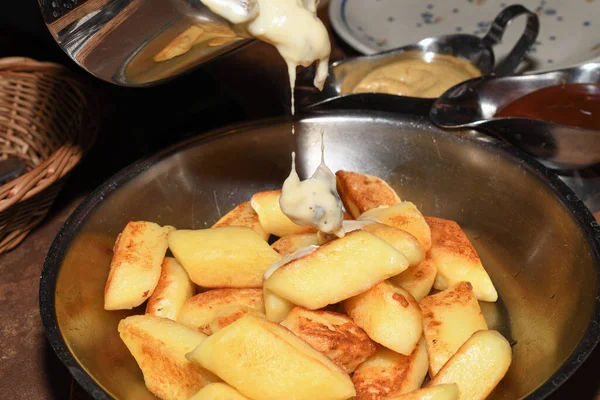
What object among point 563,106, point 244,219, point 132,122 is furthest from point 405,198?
point 132,122

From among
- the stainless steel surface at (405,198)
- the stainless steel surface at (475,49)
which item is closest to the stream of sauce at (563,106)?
the stainless steel surface at (405,198)

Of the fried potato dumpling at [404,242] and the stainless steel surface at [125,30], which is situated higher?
the stainless steel surface at [125,30]

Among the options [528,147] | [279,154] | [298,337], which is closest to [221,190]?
[279,154]

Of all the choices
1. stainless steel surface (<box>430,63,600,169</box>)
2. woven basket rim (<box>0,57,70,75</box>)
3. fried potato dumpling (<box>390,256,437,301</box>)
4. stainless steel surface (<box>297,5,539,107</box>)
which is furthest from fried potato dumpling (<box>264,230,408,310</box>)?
woven basket rim (<box>0,57,70,75</box>)

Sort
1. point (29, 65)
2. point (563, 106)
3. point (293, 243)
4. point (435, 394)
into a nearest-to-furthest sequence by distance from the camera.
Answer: point (435, 394), point (293, 243), point (563, 106), point (29, 65)

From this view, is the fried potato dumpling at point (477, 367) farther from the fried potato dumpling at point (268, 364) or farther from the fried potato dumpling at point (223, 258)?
the fried potato dumpling at point (223, 258)

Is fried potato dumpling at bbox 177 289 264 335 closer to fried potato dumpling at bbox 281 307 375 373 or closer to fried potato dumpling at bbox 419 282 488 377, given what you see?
fried potato dumpling at bbox 281 307 375 373

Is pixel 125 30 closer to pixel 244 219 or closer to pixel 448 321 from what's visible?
pixel 244 219
